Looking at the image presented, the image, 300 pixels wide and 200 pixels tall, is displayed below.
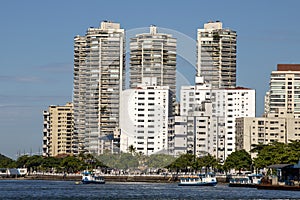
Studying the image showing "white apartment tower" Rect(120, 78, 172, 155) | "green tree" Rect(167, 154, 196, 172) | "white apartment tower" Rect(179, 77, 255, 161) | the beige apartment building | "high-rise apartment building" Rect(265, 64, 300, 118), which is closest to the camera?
"green tree" Rect(167, 154, 196, 172)

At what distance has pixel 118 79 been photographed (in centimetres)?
19575

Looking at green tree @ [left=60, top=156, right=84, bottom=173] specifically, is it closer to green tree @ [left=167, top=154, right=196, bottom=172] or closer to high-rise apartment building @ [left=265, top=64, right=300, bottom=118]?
green tree @ [left=167, top=154, right=196, bottom=172]

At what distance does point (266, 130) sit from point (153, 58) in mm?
30674

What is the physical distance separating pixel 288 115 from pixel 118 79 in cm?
4035

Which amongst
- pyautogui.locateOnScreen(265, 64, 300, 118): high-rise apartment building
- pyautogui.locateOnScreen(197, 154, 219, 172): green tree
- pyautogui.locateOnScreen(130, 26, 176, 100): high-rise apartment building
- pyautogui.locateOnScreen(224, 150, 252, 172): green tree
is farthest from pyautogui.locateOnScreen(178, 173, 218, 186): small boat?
pyautogui.locateOnScreen(265, 64, 300, 118): high-rise apartment building

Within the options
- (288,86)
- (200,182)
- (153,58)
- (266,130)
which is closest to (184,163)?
(266,130)

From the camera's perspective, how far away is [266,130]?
543 ft

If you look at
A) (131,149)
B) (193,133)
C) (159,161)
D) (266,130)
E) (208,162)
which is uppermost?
(266,130)

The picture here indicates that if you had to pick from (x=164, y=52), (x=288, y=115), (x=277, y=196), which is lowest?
(x=277, y=196)

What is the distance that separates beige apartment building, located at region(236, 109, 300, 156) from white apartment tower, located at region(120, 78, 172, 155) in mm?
13041

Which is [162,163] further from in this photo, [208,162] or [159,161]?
[208,162]

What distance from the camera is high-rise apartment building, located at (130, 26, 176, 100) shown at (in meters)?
178

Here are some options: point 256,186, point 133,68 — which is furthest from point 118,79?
point 256,186

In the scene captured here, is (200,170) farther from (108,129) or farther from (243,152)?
(108,129)
